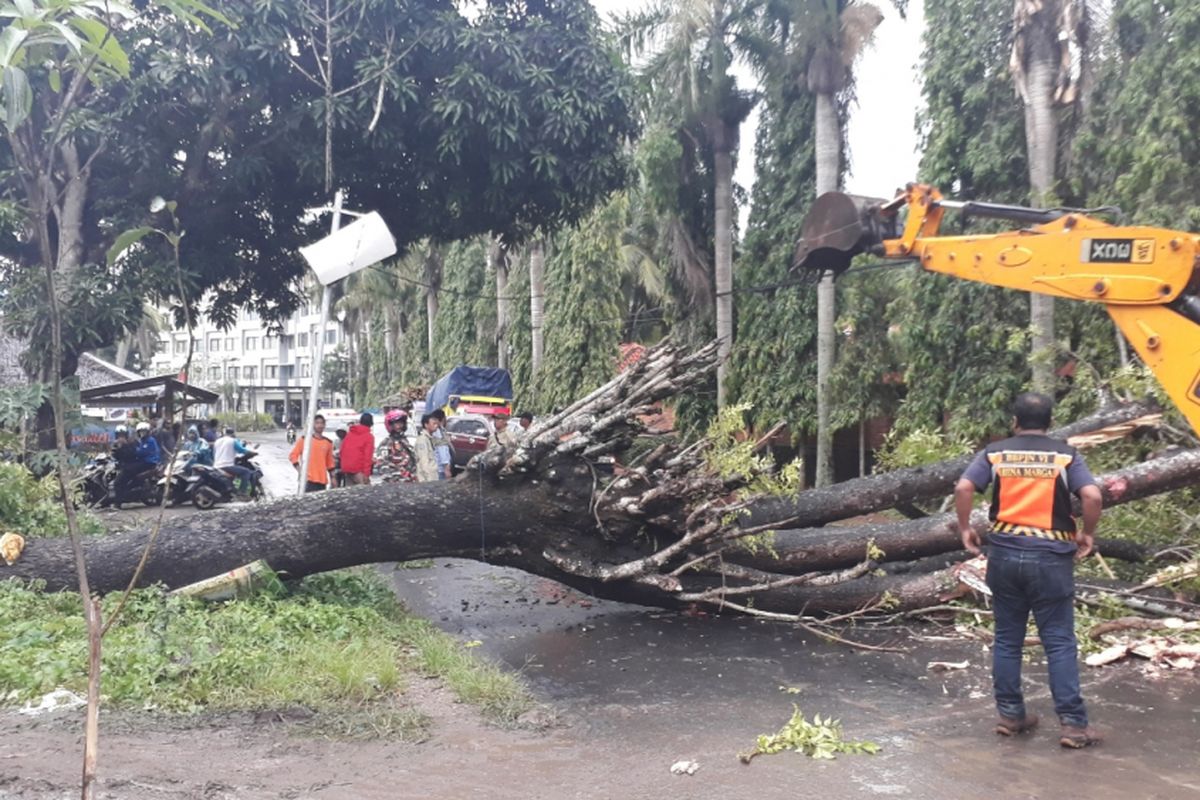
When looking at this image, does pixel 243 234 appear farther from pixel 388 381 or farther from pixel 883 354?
pixel 388 381

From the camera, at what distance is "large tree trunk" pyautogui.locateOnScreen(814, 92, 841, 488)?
15891mm

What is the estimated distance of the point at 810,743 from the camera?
4.33 metres

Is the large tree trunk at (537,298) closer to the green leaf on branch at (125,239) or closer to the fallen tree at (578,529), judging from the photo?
the fallen tree at (578,529)

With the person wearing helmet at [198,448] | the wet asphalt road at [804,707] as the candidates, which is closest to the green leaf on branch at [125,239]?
the wet asphalt road at [804,707]

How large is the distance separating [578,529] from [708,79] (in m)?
13.4

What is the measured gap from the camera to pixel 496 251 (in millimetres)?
32375

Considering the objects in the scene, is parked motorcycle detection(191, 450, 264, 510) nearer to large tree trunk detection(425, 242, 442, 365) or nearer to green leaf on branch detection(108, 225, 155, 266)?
green leaf on branch detection(108, 225, 155, 266)

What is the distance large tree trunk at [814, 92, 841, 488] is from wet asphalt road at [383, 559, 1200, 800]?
9.23 metres

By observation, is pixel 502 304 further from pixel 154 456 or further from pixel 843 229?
pixel 843 229

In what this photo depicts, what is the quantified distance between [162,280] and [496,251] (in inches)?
862

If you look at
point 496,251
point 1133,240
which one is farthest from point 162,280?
point 496,251

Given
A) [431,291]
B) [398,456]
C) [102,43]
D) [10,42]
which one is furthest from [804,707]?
[431,291]

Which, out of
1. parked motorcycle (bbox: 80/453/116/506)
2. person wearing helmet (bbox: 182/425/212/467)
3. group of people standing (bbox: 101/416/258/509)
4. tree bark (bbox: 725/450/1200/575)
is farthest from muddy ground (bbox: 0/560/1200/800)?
person wearing helmet (bbox: 182/425/212/467)

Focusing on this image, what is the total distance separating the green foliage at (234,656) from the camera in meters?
4.89
